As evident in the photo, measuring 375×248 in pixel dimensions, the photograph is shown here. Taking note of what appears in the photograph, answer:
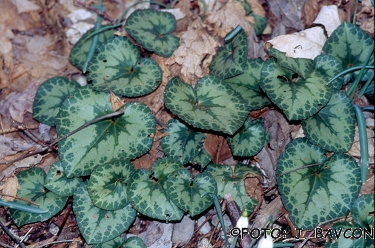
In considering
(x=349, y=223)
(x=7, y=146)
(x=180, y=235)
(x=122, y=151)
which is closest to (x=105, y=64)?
(x=122, y=151)

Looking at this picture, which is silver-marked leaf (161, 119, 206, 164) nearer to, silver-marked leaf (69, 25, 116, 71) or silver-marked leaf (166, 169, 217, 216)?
silver-marked leaf (166, 169, 217, 216)

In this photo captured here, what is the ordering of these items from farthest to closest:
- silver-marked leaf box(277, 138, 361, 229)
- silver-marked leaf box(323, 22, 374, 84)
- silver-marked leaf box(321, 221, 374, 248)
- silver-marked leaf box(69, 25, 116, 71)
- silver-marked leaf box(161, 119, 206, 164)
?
silver-marked leaf box(69, 25, 116, 71) < silver-marked leaf box(323, 22, 374, 84) < silver-marked leaf box(161, 119, 206, 164) < silver-marked leaf box(277, 138, 361, 229) < silver-marked leaf box(321, 221, 374, 248)

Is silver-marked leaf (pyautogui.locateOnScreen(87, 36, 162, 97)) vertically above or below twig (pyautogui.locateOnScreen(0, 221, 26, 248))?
above

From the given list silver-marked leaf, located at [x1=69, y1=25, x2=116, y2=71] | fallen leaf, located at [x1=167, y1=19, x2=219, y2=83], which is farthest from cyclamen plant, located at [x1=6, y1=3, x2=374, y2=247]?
silver-marked leaf, located at [x1=69, y1=25, x2=116, y2=71]

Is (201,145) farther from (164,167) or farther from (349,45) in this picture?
(349,45)

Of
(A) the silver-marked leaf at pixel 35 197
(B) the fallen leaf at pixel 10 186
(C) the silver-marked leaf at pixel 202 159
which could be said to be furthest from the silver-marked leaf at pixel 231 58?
(B) the fallen leaf at pixel 10 186

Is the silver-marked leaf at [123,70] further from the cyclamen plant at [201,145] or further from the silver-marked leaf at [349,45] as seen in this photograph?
the silver-marked leaf at [349,45]
